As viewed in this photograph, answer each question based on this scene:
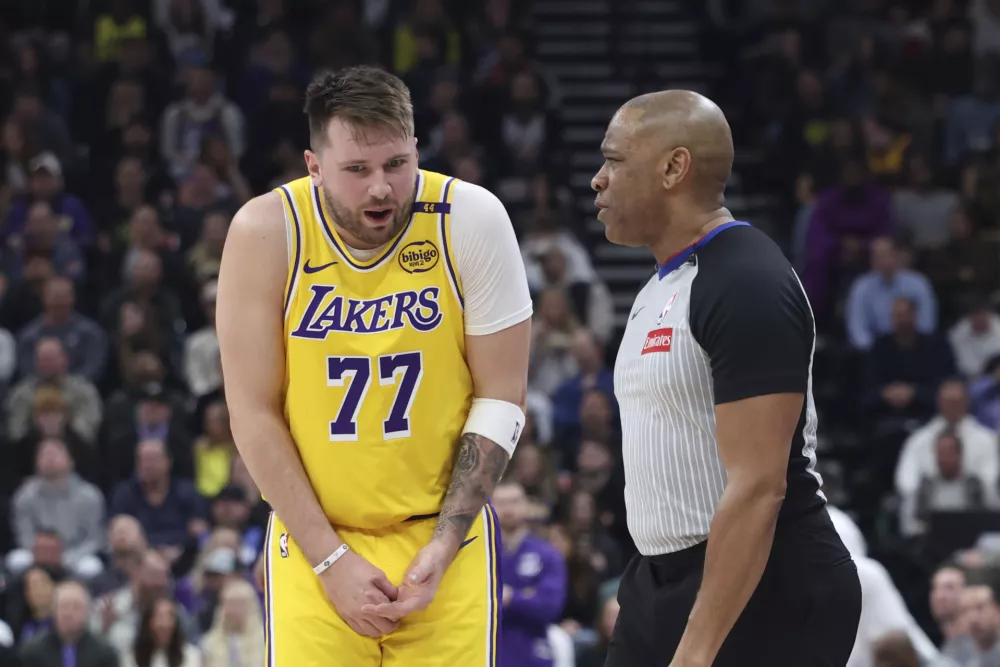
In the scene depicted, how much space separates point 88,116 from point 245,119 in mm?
1367

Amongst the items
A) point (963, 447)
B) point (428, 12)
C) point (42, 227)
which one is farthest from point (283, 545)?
point (428, 12)

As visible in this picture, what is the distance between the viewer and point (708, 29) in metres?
16.0

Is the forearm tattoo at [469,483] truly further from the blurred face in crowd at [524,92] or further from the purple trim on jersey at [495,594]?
the blurred face in crowd at [524,92]

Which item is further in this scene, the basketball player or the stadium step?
the stadium step

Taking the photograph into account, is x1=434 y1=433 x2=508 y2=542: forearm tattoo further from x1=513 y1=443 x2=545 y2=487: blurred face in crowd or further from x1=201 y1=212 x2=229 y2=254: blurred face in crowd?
x1=201 y1=212 x2=229 y2=254: blurred face in crowd

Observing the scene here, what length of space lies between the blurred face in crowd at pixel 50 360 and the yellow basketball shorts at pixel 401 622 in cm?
730

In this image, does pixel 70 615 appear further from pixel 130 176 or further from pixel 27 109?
pixel 27 109

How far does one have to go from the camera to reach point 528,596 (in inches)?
336

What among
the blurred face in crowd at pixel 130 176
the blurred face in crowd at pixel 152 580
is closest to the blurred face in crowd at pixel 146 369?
the blurred face in crowd at pixel 130 176

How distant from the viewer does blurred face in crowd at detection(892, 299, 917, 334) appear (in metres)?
11.8

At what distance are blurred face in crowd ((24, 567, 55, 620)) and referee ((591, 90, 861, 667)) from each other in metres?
6.20

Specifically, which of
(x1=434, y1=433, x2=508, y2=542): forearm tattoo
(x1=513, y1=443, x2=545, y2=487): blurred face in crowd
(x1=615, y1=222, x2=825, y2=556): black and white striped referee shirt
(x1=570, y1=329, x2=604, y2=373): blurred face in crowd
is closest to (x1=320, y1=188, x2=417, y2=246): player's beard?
(x1=434, y1=433, x2=508, y2=542): forearm tattoo

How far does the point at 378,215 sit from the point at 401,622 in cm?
102

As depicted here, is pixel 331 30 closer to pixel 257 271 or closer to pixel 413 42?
pixel 413 42
